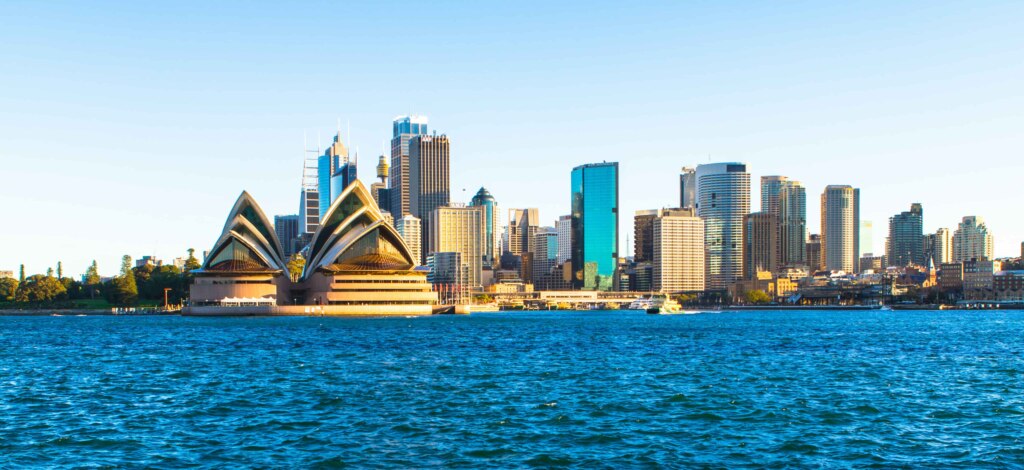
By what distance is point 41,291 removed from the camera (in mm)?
190500

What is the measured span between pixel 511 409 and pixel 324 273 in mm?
132862

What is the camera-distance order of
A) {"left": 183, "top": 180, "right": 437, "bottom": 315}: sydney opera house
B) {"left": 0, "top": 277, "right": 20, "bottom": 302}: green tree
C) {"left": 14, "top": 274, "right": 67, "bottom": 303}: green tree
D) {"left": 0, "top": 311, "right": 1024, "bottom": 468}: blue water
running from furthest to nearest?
{"left": 0, "top": 277, "right": 20, "bottom": 302}: green tree < {"left": 14, "top": 274, "right": 67, "bottom": 303}: green tree < {"left": 183, "top": 180, "right": 437, "bottom": 315}: sydney opera house < {"left": 0, "top": 311, "right": 1024, "bottom": 468}: blue water

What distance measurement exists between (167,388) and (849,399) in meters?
27.1

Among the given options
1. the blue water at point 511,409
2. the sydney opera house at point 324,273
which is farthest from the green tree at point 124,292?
the blue water at point 511,409

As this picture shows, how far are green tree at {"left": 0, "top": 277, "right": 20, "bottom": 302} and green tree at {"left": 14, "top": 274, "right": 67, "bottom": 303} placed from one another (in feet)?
3.61

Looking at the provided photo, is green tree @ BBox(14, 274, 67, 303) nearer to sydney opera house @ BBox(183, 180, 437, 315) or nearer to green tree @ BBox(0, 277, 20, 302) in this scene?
green tree @ BBox(0, 277, 20, 302)

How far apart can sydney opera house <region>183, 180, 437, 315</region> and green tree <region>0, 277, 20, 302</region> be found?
50390 mm

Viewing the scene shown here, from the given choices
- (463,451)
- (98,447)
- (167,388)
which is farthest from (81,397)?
(463,451)

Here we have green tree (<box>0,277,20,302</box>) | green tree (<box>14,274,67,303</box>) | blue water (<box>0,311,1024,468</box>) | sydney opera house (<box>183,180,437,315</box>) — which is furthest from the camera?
→ green tree (<box>0,277,20,302</box>)

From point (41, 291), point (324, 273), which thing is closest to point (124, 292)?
point (41, 291)

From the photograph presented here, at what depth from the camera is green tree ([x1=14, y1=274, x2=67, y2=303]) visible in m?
190

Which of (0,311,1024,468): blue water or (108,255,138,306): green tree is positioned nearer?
(0,311,1024,468): blue water

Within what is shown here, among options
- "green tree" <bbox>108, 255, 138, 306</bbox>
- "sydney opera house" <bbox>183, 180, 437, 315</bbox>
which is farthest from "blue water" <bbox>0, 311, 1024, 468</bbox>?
"green tree" <bbox>108, 255, 138, 306</bbox>

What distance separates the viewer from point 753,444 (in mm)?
28875
